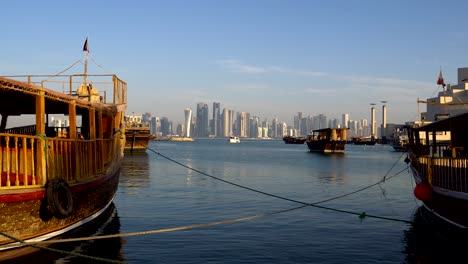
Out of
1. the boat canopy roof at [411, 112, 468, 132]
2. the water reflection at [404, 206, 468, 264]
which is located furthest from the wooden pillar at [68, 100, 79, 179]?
the boat canopy roof at [411, 112, 468, 132]

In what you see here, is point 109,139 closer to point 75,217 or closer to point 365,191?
point 75,217

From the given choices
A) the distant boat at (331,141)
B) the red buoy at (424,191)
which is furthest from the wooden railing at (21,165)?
the distant boat at (331,141)

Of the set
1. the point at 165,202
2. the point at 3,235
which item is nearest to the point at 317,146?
the point at 165,202

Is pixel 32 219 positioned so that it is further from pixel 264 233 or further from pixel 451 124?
pixel 451 124

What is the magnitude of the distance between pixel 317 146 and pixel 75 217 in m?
90.2

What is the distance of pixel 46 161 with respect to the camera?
12719mm

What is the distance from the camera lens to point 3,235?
10648 mm

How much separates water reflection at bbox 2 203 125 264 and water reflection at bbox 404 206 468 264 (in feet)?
27.8

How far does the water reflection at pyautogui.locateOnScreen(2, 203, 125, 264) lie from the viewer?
39.9 feet

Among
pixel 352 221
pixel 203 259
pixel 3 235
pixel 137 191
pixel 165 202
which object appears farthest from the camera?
pixel 137 191

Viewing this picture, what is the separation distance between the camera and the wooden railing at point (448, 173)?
14510mm

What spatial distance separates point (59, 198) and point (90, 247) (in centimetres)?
191

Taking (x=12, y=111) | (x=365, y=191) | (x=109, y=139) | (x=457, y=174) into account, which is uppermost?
(x=12, y=111)

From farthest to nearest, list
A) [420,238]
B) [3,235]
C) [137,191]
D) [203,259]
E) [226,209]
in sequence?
[137,191]
[226,209]
[420,238]
[203,259]
[3,235]
